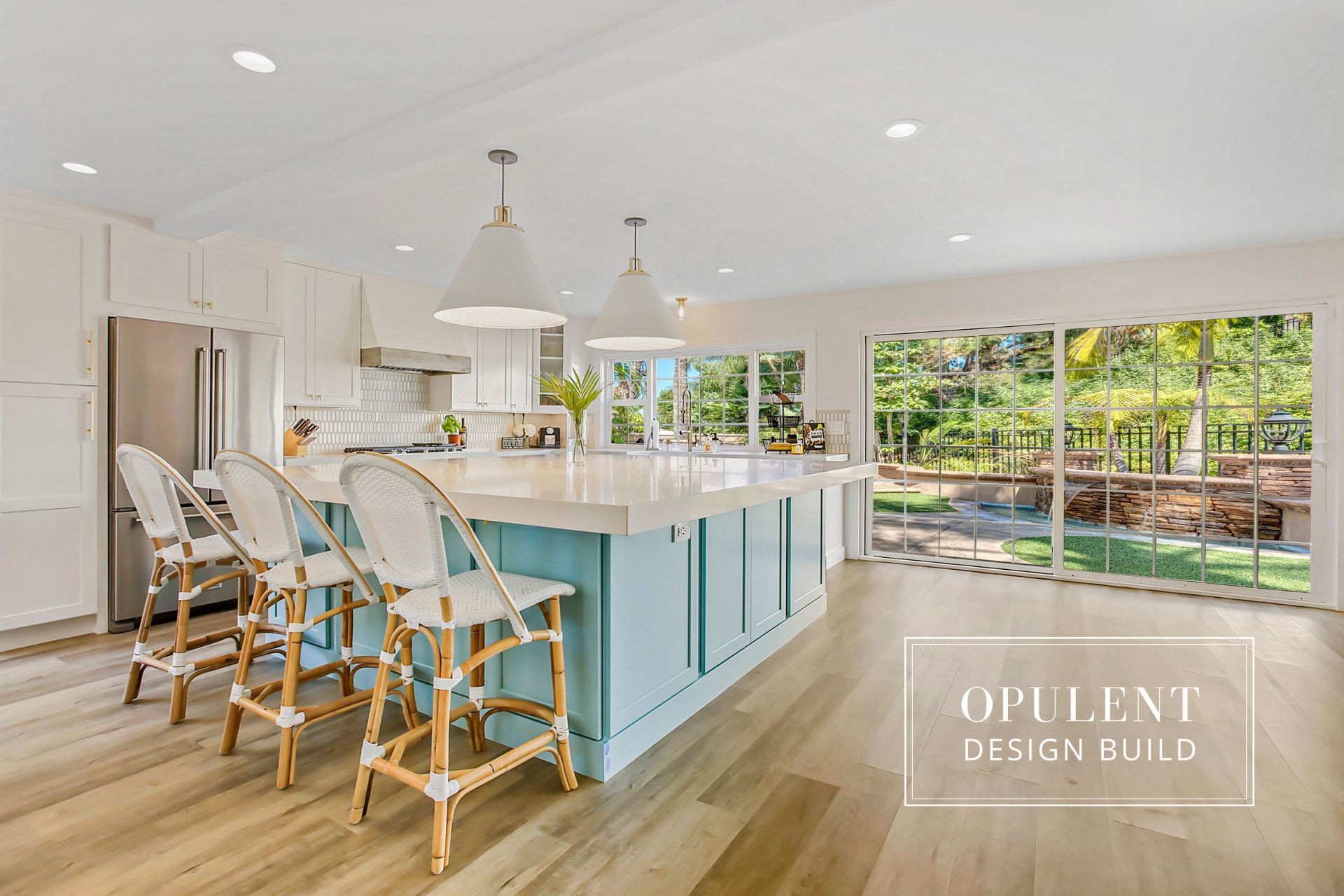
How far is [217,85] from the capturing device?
2.25 meters

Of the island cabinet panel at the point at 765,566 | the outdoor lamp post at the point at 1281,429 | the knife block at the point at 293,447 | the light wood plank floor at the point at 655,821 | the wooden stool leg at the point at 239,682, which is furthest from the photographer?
the knife block at the point at 293,447

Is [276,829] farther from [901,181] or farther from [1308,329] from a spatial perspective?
[1308,329]

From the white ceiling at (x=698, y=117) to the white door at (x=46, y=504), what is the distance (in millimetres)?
1077

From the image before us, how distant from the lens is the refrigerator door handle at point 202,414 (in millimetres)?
3760

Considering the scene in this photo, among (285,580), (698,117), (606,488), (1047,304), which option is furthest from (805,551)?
(1047,304)

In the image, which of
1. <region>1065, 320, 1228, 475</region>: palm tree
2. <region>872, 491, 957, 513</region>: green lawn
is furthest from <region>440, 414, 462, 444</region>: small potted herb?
<region>1065, 320, 1228, 475</region>: palm tree

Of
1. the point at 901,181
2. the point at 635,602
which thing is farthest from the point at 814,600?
the point at 901,181

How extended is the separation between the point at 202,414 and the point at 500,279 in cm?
237

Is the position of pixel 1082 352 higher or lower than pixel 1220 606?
higher

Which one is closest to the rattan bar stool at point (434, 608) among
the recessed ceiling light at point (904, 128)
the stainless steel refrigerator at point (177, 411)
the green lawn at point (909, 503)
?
the recessed ceiling light at point (904, 128)

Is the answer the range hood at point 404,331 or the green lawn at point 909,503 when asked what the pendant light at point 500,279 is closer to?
the range hood at point 404,331

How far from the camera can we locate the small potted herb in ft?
19.0

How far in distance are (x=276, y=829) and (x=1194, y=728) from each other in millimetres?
3011

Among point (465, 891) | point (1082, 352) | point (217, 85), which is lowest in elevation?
point (465, 891)
